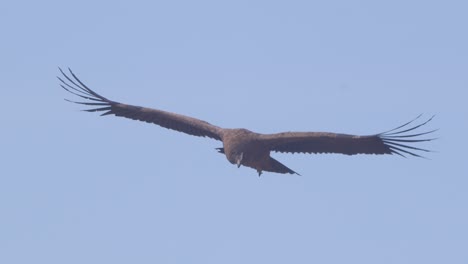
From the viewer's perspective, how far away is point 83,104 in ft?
93.7

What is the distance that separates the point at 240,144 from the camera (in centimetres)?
2672

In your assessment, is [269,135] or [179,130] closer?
[269,135]

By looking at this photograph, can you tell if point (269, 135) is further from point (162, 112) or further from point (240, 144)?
point (162, 112)

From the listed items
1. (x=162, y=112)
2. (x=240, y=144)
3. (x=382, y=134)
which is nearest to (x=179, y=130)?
(x=162, y=112)

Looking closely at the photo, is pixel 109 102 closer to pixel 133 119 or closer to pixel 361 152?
pixel 133 119

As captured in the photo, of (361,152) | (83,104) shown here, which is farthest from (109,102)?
(361,152)

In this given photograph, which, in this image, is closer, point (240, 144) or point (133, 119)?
point (240, 144)

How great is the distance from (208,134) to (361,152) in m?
3.14

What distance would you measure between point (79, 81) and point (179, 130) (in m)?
2.02

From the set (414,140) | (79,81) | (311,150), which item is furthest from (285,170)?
(79,81)

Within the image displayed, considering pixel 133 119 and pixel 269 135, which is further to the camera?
pixel 133 119

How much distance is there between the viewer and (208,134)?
28250 mm

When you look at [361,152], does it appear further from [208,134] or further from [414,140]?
[208,134]

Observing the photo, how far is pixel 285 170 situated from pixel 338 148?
979 mm
